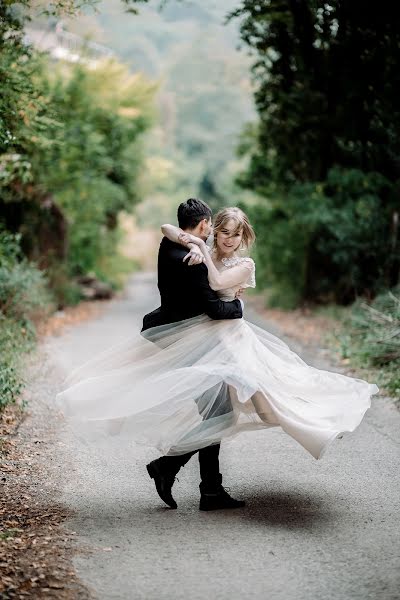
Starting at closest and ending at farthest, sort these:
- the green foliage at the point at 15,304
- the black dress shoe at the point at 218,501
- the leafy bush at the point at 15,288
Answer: the black dress shoe at the point at 218,501
the green foliage at the point at 15,304
the leafy bush at the point at 15,288

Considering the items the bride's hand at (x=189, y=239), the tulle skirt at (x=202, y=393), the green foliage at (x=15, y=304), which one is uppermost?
the bride's hand at (x=189, y=239)

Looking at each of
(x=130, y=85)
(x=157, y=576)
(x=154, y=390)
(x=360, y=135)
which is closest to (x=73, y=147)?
(x=360, y=135)

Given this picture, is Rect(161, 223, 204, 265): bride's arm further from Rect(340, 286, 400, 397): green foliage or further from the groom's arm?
Rect(340, 286, 400, 397): green foliage

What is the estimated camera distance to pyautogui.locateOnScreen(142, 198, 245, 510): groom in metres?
5.00

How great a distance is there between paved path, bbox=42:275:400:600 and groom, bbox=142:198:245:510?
6.1 inches

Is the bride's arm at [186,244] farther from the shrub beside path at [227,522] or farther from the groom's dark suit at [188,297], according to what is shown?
the shrub beside path at [227,522]

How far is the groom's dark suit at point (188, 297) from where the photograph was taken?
499cm

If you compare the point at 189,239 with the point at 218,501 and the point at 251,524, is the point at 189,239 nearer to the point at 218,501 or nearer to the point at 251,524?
the point at 218,501

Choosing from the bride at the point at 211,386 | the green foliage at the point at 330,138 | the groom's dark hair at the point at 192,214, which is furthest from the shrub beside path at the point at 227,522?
the green foliage at the point at 330,138

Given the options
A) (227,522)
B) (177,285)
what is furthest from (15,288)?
(227,522)

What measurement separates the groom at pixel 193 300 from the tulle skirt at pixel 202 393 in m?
0.14

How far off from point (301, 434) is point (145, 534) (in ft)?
4.03

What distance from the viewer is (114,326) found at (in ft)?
54.7

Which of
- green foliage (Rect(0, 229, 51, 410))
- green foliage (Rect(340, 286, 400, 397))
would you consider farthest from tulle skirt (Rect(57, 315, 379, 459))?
green foliage (Rect(0, 229, 51, 410))
